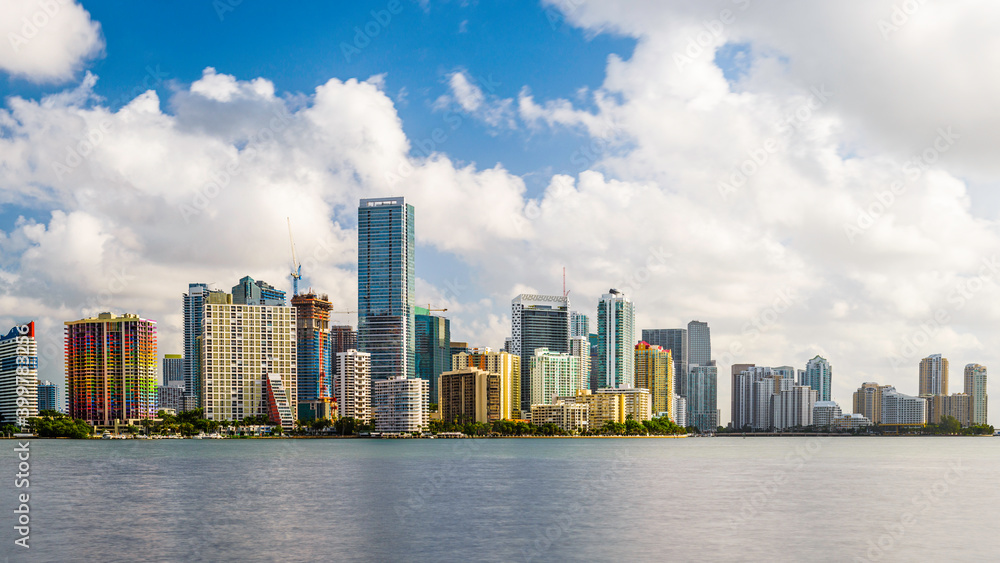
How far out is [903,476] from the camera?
10338 centimetres

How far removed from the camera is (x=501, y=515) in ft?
206

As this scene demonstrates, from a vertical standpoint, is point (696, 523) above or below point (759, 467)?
above

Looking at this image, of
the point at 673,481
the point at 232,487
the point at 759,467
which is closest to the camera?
the point at 232,487

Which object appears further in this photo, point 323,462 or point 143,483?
point 323,462

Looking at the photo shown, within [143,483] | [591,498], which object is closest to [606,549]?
[591,498]

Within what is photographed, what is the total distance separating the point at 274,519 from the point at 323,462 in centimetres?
6821

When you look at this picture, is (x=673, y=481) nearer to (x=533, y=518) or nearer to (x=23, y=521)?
(x=533, y=518)

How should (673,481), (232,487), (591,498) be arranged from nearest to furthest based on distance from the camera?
(591,498)
(232,487)
(673,481)

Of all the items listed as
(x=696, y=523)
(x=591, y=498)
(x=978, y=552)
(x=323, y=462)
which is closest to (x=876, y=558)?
(x=978, y=552)

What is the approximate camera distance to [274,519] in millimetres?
59750

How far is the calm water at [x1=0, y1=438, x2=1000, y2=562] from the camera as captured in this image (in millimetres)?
48344

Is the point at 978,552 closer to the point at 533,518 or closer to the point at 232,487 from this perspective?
the point at 533,518

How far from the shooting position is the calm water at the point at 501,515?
159 feet

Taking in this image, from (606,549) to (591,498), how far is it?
26072 millimetres
